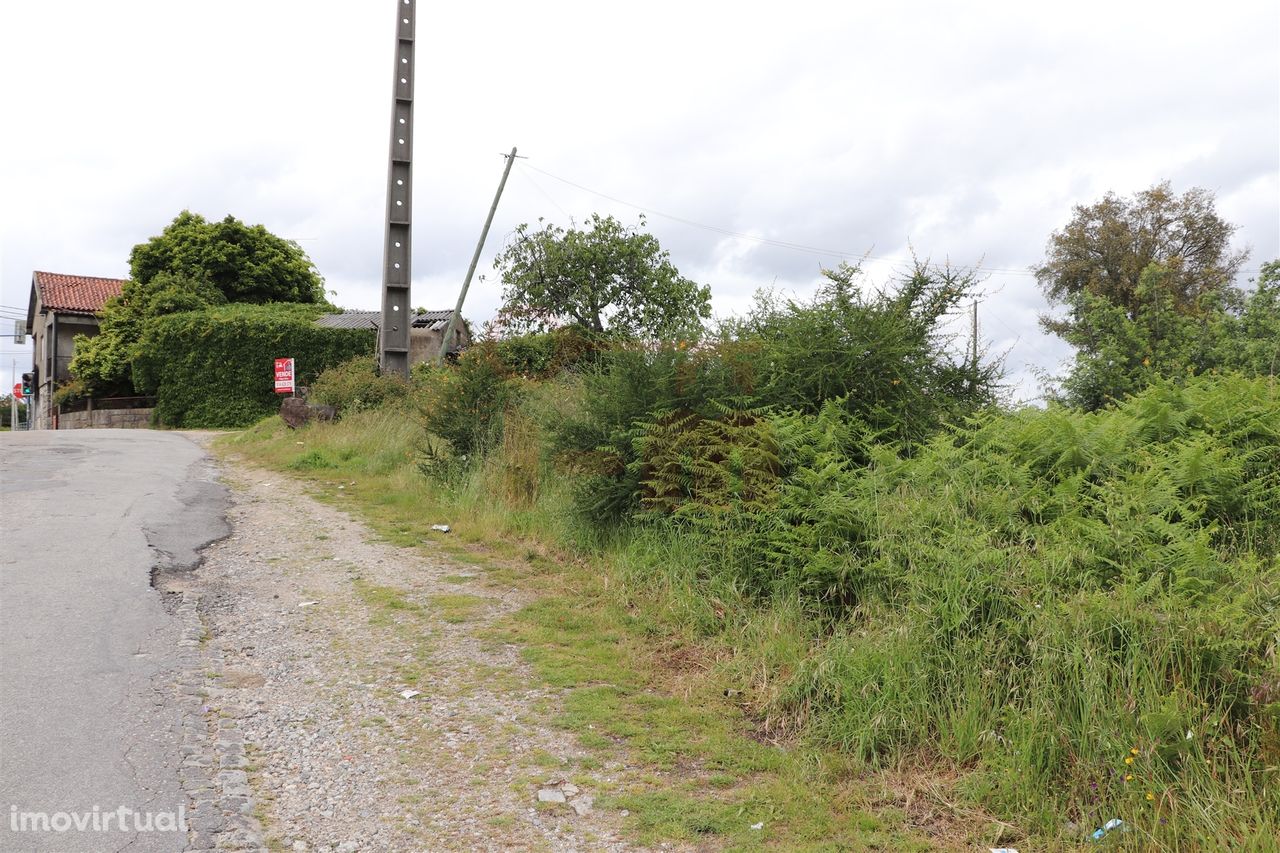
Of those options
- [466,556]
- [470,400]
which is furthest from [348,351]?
[466,556]

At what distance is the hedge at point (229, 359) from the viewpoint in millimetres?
32250

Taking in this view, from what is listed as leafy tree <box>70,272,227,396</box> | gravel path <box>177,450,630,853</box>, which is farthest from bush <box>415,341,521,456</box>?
leafy tree <box>70,272,227,396</box>

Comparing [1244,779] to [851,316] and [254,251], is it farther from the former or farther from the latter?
[254,251]

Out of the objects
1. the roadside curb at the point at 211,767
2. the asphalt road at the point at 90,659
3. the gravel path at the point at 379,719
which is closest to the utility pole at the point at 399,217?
the asphalt road at the point at 90,659

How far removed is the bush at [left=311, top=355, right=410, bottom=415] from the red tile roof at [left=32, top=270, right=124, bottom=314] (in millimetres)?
33489

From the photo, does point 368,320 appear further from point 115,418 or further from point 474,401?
point 474,401

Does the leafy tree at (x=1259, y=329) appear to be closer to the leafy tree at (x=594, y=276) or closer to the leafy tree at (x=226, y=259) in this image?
the leafy tree at (x=594, y=276)

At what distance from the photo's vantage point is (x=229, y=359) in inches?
1272

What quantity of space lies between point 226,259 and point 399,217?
24.2 m

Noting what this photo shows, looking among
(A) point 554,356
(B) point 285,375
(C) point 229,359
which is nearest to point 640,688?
(A) point 554,356

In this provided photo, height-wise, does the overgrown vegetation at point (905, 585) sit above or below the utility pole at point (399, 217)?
below

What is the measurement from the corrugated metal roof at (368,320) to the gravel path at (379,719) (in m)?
25.4

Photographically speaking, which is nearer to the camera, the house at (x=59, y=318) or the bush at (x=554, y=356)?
the bush at (x=554, y=356)

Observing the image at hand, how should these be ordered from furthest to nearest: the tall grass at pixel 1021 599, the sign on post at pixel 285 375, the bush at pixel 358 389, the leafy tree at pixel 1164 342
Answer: the sign on post at pixel 285 375
the bush at pixel 358 389
the leafy tree at pixel 1164 342
the tall grass at pixel 1021 599
